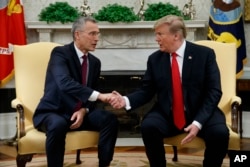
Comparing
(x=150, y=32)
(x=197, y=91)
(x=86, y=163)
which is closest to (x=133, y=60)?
(x=150, y=32)

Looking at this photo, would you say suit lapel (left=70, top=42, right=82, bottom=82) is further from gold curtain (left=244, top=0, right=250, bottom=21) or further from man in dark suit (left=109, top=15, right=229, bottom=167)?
gold curtain (left=244, top=0, right=250, bottom=21)

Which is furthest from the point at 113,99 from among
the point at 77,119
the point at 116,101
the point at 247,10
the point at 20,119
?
the point at 247,10

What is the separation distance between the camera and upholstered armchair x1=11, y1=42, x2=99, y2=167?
115 inches

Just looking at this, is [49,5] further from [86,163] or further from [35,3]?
[86,163]

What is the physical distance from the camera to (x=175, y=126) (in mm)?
2936

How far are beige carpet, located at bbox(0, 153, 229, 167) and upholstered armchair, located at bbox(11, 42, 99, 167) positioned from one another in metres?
0.44

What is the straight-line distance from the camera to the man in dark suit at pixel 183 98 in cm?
285

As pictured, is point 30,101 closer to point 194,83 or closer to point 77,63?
point 77,63

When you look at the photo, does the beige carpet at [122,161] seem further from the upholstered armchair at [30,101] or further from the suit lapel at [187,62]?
the suit lapel at [187,62]

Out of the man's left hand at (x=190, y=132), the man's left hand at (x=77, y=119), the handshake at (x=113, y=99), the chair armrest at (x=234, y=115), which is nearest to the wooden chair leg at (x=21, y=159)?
the man's left hand at (x=77, y=119)

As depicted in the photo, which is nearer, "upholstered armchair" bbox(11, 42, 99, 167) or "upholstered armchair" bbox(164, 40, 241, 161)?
"upholstered armchair" bbox(11, 42, 99, 167)

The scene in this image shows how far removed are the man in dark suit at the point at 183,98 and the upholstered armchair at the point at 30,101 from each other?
354 mm

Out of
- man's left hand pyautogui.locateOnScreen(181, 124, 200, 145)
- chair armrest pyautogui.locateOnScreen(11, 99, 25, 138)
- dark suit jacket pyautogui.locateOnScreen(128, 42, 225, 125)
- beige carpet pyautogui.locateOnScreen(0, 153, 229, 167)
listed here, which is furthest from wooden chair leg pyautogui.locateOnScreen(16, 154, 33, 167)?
man's left hand pyautogui.locateOnScreen(181, 124, 200, 145)

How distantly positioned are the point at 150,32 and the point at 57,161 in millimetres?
2464
